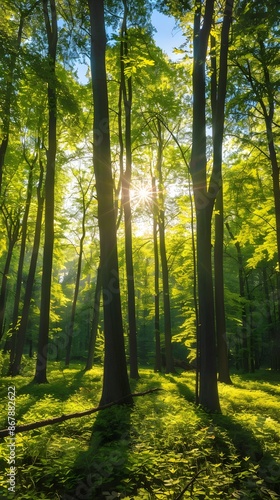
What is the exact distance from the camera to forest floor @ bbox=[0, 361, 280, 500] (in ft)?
11.4

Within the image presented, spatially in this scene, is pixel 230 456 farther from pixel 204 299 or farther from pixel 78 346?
pixel 78 346

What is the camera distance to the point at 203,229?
7297 millimetres

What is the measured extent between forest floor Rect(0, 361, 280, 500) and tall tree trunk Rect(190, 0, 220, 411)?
0.76 m

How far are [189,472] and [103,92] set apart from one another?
6.96 metres

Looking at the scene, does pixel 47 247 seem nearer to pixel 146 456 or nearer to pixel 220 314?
pixel 220 314

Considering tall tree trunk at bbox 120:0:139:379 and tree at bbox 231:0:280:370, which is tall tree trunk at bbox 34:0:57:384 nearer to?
tall tree trunk at bbox 120:0:139:379

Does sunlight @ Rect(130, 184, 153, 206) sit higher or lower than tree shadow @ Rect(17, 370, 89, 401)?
higher

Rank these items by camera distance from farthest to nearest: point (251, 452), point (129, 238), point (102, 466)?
point (129, 238)
point (251, 452)
point (102, 466)

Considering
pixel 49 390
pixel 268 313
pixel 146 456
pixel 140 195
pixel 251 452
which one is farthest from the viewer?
pixel 268 313

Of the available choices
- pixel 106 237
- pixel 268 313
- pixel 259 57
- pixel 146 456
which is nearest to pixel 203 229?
pixel 106 237

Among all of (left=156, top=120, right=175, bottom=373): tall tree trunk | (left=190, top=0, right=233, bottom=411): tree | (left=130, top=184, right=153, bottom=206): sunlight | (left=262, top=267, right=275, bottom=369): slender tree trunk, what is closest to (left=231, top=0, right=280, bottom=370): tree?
(left=190, top=0, right=233, bottom=411): tree

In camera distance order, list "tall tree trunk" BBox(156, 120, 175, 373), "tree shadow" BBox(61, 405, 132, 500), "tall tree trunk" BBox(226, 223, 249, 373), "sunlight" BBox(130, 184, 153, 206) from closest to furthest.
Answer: "tree shadow" BBox(61, 405, 132, 500), "sunlight" BBox(130, 184, 153, 206), "tall tree trunk" BBox(156, 120, 175, 373), "tall tree trunk" BBox(226, 223, 249, 373)

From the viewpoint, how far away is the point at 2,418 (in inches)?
210

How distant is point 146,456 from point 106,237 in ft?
13.4
